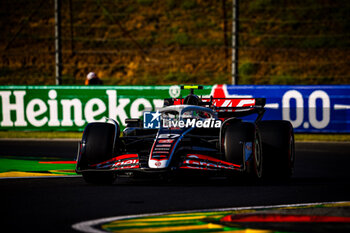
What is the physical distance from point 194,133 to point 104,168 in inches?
58.1

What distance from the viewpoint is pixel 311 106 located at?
19.1 meters

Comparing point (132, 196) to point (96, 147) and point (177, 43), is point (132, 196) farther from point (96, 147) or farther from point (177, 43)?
point (177, 43)

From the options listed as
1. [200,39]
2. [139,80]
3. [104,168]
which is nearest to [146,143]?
[104,168]

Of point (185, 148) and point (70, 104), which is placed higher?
point (70, 104)

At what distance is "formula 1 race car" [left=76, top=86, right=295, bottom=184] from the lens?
32.2 ft

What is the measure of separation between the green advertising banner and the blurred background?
46.5 ft

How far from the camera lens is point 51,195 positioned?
29.3 ft

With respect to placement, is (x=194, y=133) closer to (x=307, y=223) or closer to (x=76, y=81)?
(x=307, y=223)

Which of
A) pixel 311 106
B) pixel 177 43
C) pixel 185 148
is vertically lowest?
pixel 185 148

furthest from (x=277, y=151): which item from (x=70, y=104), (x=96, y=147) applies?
(x=70, y=104)

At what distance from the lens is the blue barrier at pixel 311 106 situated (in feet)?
62.6

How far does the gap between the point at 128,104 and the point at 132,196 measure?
11358mm

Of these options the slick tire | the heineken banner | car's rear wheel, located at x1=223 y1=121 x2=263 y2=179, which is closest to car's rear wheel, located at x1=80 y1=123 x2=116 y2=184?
car's rear wheel, located at x1=223 y1=121 x2=263 y2=179

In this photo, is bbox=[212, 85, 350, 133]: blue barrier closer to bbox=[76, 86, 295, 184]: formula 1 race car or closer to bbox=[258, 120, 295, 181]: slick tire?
bbox=[76, 86, 295, 184]: formula 1 race car
